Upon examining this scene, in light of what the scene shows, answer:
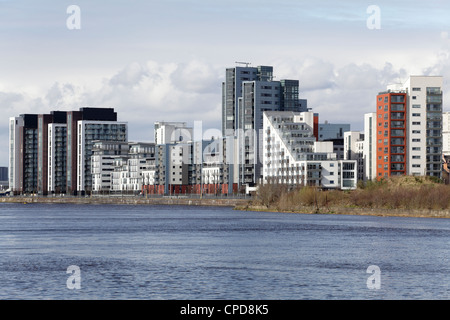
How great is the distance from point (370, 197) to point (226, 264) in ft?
309

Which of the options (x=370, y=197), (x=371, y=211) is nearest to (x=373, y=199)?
(x=370, y=197)

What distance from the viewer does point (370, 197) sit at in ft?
498

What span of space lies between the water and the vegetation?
37875mm

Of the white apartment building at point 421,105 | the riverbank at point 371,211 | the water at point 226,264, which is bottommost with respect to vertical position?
the riverbank at point 371,211

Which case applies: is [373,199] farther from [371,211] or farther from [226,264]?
[226,264]

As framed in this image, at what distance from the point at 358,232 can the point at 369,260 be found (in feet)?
114

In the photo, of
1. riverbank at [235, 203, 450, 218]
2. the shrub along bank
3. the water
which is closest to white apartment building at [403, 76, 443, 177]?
Answer: the shrub along bank

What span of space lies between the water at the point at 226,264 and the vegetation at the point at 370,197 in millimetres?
37875

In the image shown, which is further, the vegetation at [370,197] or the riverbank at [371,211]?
the vegetation at [370,197]

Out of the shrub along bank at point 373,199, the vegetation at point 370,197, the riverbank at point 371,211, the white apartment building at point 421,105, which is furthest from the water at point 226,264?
the white apartment building at point 421,105

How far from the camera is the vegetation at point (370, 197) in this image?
137 metres

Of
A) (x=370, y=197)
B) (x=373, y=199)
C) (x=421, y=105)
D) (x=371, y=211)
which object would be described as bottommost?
(x=371, y=211)

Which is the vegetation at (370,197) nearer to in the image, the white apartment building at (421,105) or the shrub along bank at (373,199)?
the shrub along bank at (373,199)
